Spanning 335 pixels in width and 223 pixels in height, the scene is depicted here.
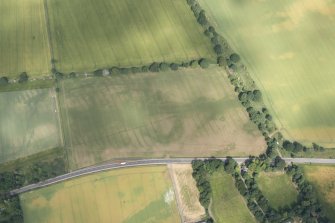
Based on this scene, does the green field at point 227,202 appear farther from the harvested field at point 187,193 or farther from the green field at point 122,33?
the green field at point 122,33

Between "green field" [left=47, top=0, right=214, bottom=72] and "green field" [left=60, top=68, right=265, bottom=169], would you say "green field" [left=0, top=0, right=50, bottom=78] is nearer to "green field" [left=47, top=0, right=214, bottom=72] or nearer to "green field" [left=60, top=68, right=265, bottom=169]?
"green field" [left=47, top=0, right=214, bottom=72]

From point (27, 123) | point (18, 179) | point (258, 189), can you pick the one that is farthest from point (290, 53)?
point (18, 179)

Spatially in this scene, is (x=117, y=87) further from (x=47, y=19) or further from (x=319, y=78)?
(x=319, y=78)

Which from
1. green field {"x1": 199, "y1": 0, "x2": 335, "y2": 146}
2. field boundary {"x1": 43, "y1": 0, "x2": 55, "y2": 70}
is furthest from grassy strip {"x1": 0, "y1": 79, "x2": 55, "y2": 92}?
green field {"x1": 199, "y1": 0, "x2": 335, "y2": 146}

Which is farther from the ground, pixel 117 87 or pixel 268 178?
pixel 117 87

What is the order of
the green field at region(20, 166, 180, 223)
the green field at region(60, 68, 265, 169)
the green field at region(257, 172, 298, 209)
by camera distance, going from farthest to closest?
the green field at region(60, 68, 265, 169) < the green field at region(257, 172, 298, 209) < the green field at region(20, 166, 180, 223)

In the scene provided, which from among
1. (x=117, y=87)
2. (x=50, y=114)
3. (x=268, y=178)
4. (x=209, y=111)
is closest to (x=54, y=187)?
(x=50, y=114)

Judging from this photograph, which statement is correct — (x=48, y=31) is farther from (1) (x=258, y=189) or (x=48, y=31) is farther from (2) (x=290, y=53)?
(1) (x=258, y=189)
